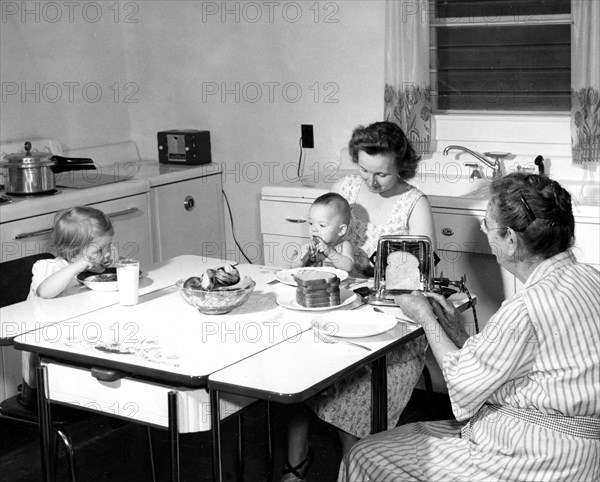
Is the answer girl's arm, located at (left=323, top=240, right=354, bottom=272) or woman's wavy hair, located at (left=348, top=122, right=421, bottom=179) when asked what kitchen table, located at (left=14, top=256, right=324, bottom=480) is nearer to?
girl's arm, located at (left=323, top=240, right=354, bottom=272)

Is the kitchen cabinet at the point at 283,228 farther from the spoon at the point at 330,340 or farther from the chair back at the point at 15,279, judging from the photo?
the spoon at the point at 330,340

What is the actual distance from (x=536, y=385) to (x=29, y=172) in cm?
243

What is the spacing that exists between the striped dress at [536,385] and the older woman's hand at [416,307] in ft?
0.89

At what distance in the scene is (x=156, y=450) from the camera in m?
3.28

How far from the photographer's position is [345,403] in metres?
2.53

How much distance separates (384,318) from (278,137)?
2.26 metres

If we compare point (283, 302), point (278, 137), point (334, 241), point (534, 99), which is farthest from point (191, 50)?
point (283, 302)

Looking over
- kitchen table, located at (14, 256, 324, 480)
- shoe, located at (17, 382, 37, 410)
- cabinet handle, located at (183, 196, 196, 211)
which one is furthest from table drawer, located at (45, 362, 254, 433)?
cabinet handle, located at (183, 196, 196, 211)

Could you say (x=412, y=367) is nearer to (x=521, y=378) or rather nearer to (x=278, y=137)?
(x=521, y=378)

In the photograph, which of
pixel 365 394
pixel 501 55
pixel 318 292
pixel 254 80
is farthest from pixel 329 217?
pixel 254 80

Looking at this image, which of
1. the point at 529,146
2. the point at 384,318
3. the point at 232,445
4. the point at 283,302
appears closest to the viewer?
the point at 384,318

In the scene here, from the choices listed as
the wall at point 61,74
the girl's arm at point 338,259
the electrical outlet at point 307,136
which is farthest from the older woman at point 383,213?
the wall at point 61,74

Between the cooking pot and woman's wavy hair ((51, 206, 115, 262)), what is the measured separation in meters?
0.92

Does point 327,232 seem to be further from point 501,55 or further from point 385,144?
point 501,55
